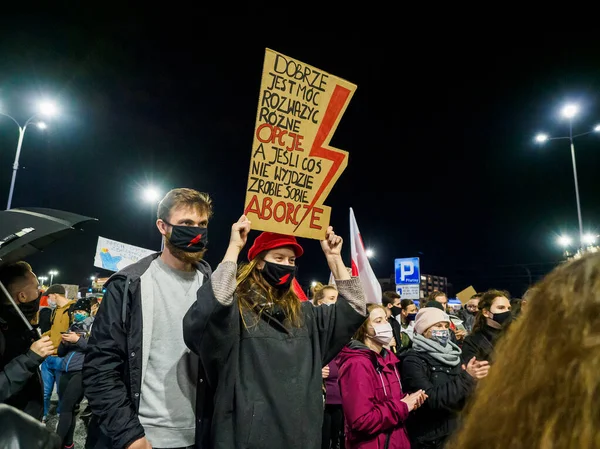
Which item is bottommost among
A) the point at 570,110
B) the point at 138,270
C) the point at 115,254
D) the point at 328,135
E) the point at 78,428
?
the point at 78,428

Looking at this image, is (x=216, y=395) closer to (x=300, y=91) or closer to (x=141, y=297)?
→ (x=141, y=297)


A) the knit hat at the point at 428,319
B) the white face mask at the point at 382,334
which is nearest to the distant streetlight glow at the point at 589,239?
the knit hat at the point at 428,319

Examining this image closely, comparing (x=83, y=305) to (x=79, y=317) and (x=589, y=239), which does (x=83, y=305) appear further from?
(x=589, y=239)

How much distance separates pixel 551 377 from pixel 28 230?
3475 millimetres

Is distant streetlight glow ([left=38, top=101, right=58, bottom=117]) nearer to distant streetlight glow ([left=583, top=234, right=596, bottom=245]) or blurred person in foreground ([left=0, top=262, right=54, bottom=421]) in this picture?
blurred person in foreground ([left=0, top=262, right=54, bottom=421])

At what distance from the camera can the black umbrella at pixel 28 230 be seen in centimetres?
309

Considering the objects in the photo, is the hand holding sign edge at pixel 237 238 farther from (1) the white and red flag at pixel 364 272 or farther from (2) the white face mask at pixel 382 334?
(1) the white and red flag at pixel 364 272

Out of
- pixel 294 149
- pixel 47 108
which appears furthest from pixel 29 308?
pixel 47 108

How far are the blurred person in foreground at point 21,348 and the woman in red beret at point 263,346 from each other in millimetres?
1357

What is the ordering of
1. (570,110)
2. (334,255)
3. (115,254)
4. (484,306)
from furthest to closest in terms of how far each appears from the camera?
(570,110) → (115,254) → (484,306) → (334,255)

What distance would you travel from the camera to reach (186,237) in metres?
2.83

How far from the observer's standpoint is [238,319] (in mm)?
2438

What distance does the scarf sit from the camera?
387 cm

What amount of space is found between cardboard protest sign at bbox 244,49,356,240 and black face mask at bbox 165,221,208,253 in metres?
0.40
